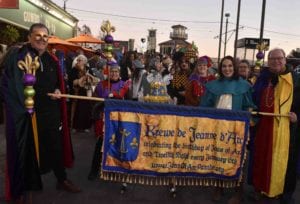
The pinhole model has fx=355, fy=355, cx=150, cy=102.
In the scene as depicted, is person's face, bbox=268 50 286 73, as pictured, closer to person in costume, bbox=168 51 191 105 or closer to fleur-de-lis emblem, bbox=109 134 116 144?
fleur-de-lis emblem, bbox=109 134 116 144

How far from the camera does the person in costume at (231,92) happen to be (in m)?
4.73

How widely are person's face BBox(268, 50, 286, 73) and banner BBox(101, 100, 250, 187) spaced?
78 centimetres

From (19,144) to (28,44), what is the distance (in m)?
1.24

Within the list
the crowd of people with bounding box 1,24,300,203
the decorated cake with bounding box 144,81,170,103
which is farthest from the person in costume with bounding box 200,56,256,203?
the decorated cake with bounding box 144,81,170,103

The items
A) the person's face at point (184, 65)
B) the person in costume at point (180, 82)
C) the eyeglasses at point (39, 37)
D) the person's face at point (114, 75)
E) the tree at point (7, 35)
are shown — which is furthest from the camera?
the tree at point (7, 35)

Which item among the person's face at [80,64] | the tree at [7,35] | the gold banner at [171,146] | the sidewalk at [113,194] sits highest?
the tree at [7,35]

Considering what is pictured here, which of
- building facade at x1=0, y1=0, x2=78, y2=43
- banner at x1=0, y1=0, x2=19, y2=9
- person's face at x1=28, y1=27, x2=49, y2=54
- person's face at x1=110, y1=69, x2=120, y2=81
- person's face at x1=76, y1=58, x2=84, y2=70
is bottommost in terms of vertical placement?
person's face at x1=110, y1=69, x2=120, y2=81

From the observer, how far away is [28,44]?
4422mm

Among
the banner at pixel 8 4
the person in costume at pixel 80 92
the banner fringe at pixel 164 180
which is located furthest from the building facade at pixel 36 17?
the banner fringe at pixel 164 180

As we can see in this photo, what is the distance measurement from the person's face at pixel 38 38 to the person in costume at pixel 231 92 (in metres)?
2.29

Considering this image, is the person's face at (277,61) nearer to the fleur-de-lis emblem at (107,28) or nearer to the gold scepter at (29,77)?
the fleur-de-lis emblem at (107,28)

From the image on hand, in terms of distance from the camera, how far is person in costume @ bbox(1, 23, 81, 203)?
13.6 ft

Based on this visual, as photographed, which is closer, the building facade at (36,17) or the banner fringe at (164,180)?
the banner fringe at (164,180)

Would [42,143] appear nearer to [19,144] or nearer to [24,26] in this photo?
[19,144]
